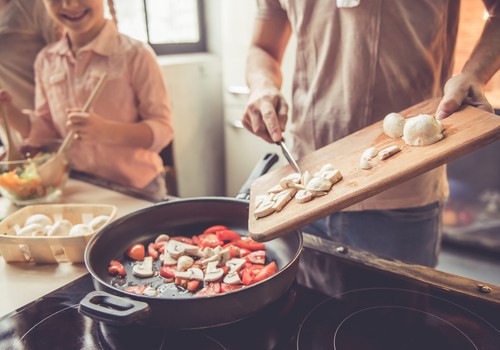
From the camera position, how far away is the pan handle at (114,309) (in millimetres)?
521

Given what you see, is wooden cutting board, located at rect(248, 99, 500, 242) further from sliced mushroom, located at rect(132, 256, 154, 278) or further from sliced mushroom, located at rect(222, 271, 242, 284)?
sliced mushroom, located at rect(132, 256, 154, 278)

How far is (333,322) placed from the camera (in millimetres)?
634

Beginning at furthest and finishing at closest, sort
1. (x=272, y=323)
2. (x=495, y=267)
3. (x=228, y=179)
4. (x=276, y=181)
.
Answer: (x=228, y=179) → (x=495, y=267) → (x=276, y=181) → (x=272, y=323)

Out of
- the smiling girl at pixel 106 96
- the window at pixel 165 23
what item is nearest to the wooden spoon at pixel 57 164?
the smiling girl at pixel 106 96

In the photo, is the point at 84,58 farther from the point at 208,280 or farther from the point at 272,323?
the point at 272,323

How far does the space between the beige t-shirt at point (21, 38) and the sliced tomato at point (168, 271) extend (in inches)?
46.8

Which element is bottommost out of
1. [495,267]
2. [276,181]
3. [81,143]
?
[495,267]

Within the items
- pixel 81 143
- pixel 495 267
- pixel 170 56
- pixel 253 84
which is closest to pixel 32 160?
pixel 81 143

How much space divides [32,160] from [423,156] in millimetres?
1012

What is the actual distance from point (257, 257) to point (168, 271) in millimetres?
169

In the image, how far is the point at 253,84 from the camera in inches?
40.2

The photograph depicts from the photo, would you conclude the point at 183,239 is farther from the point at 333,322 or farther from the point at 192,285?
the point at 333,322

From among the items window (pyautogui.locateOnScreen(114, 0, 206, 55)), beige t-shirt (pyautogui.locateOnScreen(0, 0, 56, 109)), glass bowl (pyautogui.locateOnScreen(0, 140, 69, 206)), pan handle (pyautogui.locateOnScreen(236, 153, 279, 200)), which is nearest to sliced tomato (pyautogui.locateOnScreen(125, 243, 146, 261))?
pan handle (pyautogui.locateOnScreen(236, 153, 279, 200))

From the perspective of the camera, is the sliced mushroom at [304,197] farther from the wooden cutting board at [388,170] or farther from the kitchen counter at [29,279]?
the kitchen counter at [29,279]
